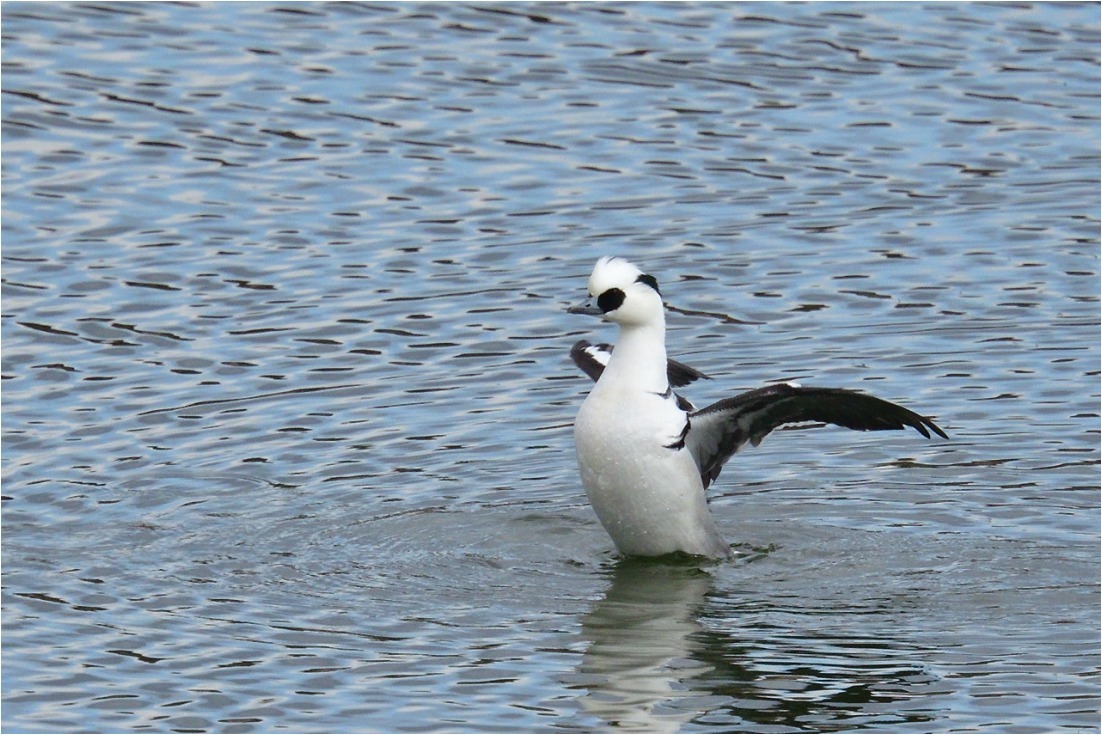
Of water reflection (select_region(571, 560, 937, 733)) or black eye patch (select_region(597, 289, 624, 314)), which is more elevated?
black eye patch (select_region(597, 289, 624, 314))

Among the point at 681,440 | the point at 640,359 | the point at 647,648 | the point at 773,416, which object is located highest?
the point at 640,359

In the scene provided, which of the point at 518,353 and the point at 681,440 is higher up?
the point at 681,440

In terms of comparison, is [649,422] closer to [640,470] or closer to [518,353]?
[640,470]

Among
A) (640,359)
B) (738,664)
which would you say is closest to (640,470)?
(640,359)

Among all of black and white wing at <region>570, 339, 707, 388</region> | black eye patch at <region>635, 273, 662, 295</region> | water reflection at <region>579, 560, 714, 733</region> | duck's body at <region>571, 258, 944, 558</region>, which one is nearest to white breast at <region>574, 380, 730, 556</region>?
duck's body at <region>571, 258, 944, 558</region>

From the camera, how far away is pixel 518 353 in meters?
16.2

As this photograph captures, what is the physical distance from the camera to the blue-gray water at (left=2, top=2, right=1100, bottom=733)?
10.9 m

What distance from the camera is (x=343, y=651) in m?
11.0

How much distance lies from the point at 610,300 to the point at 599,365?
1.52 metres

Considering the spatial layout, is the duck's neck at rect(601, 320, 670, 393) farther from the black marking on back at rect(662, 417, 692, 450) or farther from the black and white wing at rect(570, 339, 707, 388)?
the black and white wing at rect(570, 339, 707, 388)

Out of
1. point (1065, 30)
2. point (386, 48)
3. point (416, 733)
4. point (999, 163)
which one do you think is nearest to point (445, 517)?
point (416, 733)

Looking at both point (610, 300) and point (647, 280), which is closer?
point (610, 300)

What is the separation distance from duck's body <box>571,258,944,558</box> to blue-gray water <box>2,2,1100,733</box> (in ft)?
0.95

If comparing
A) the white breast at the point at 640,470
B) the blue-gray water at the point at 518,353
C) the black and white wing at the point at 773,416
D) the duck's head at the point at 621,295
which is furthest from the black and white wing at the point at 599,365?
the duck's head at the point at 621,295
